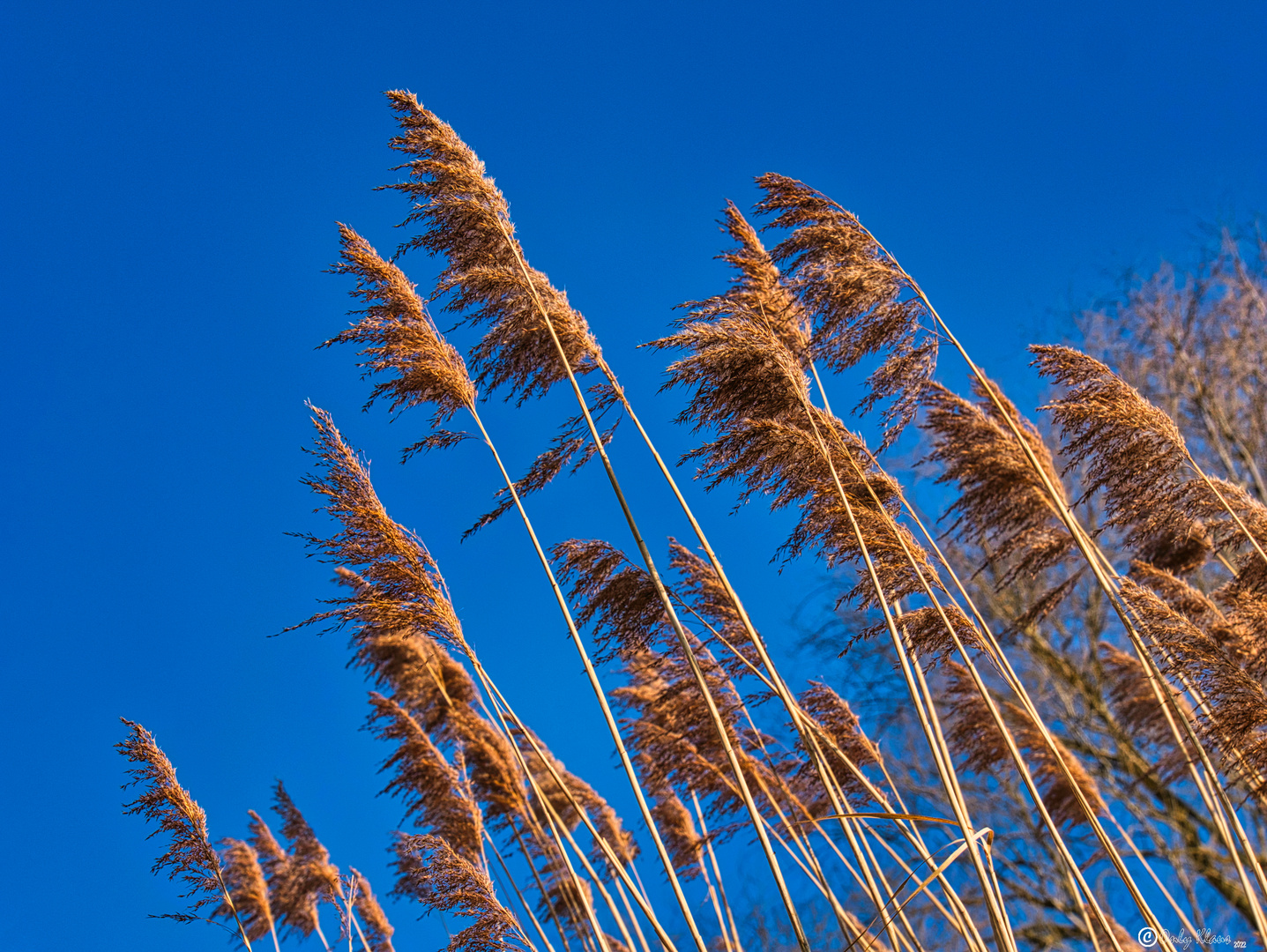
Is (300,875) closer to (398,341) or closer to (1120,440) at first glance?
(398,341)

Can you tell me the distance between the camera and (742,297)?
3686 millimetres

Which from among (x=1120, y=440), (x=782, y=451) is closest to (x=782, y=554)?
(x=782, y=451)

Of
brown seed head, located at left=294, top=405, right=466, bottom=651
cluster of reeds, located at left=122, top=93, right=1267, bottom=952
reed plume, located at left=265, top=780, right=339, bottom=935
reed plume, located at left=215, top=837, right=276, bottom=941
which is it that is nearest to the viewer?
cluster of reeds, located at left=122, top=93, right=1267, bottom=952

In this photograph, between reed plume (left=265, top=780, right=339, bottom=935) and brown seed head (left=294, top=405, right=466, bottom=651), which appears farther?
reed plume (left=265, top=780, right=339, bottom=935)

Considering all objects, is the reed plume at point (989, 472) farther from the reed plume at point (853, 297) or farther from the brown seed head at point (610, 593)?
the brown seed head at point (610, 593)

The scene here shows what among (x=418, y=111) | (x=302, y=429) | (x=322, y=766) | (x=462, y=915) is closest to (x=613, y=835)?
(x=462, y=915)

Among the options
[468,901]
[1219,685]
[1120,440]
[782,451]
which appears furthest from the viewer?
[1120,440]

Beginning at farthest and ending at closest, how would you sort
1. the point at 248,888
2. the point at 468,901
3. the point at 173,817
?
the point at 248,888, the point at 173,817, the point at 468,901

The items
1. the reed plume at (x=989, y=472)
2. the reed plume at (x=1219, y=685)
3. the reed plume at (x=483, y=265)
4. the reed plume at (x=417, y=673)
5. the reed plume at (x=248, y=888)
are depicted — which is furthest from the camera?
the reed plume at (x=248, y=888)

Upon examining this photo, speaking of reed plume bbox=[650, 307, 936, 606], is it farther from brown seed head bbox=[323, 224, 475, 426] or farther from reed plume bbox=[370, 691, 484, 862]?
reed plume bbox=[370, 691, 484, 862]

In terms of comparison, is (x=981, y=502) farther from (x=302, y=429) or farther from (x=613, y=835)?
(x=302, y=429)

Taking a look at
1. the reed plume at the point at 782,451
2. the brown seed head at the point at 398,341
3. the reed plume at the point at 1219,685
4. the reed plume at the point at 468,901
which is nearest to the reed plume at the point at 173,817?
the reed plume at the point at 468,901

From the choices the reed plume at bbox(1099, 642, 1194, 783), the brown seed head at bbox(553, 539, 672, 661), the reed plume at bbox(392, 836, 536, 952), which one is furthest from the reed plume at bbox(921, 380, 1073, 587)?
the reed plume at bbox(392, 836, 536, 952)

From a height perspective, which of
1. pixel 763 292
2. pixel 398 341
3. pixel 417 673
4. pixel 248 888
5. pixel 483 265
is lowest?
pixel 248 888
